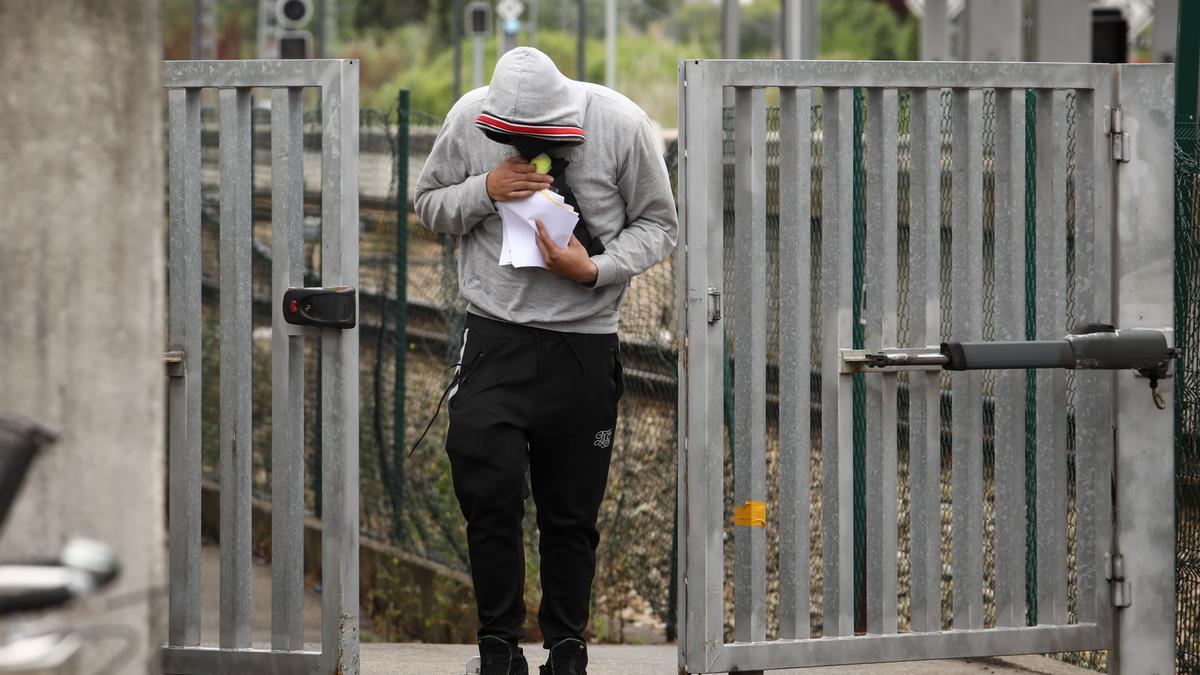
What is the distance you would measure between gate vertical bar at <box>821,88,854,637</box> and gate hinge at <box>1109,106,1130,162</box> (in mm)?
805

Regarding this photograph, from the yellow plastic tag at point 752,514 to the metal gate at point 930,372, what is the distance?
0.01 meters

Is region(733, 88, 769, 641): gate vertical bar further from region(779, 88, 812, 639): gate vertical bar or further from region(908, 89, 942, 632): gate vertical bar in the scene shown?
region(908, 89, 942, 632): gate vertical bar

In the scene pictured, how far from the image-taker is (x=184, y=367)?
4902 millimetres

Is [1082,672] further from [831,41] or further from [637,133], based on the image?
[831,41]

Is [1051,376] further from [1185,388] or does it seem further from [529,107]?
[529,107]

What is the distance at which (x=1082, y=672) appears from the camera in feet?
18.5

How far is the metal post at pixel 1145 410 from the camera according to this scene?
16.2 ft

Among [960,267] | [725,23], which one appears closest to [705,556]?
[960,267]

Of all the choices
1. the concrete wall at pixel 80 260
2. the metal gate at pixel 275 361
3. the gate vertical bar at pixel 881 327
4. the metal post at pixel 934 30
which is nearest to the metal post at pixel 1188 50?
the gate vertical bar at pixel 881 327

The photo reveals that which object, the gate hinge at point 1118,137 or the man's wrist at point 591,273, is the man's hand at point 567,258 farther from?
the gate hinge at point 1118,137

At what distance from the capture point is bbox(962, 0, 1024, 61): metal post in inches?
616

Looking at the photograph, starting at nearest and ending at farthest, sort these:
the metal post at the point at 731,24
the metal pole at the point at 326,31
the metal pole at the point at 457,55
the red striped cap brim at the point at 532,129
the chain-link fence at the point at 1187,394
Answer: the red striped cap brim at the point at 532,129 → the chain-link fence at the point at 1187,394 → the metal post at the point at 731,24 → the metal pole at the point at 457,55 → the metal pole at the point at 326,31

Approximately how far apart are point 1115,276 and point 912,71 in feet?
2.97

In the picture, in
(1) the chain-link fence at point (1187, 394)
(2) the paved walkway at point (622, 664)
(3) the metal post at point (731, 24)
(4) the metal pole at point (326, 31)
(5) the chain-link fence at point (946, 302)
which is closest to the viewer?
(5) the chain-link fence at point (946, 302)
